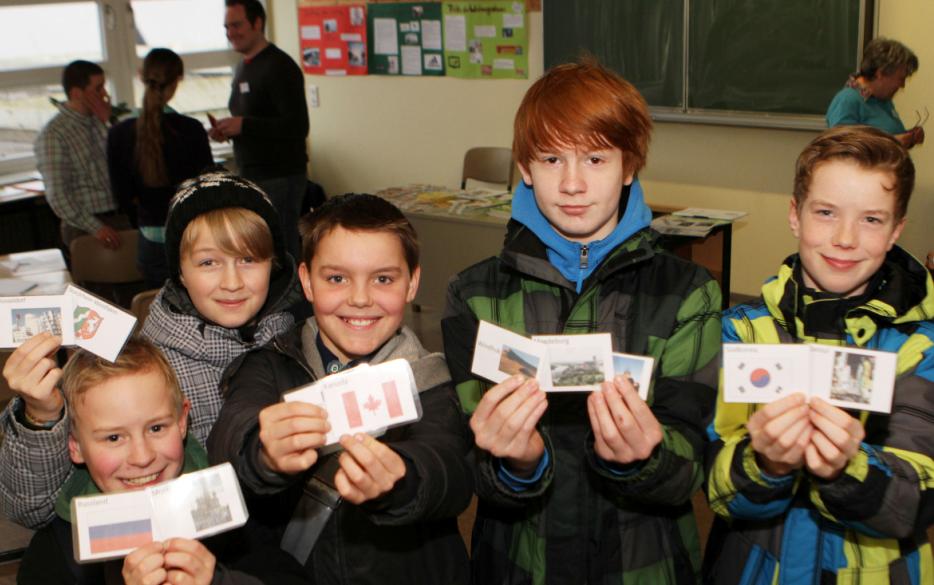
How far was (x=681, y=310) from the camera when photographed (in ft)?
5.11

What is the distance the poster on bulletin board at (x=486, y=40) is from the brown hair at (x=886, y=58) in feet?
7.84

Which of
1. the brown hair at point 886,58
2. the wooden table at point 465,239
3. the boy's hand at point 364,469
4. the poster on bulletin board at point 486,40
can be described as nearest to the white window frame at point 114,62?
the poster on bulletin board at point 486,40

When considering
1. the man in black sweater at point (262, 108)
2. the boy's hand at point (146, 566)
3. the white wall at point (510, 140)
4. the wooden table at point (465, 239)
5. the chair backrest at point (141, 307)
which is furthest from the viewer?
the man in black sweater at point (262, 108)

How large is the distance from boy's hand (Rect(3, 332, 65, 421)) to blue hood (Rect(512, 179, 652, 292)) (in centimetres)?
79

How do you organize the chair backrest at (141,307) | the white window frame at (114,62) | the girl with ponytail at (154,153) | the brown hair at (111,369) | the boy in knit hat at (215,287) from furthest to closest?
the white window frame at (114,62), the girl with ponytail at (154,153), the chair backrest at (141,307), the boy in knit hat at (215,287), the brown hair at (111,369)

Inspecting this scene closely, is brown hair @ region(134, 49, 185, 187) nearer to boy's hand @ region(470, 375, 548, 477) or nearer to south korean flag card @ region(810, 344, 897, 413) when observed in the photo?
boy's hand @ region(470, 375, 548, 477)

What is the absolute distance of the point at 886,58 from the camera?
468 centimetres

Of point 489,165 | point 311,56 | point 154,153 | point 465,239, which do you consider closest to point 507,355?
point 154,153

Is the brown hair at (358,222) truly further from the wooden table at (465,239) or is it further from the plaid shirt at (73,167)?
the plaid shirt at (73,167)

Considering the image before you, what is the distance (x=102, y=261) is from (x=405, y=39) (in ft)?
12.2

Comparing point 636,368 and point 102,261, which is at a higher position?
point 636,368

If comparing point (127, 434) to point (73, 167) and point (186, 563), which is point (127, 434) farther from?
point (73, 167)

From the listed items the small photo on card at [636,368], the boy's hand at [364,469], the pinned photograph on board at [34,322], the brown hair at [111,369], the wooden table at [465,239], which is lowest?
the wooden table at [465,239]

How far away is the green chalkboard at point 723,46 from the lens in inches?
201
